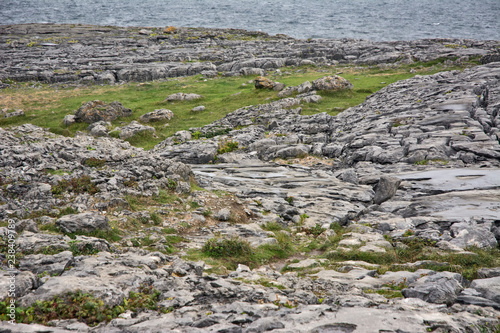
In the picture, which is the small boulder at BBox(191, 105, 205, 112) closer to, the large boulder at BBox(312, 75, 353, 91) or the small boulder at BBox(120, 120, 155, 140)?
the small boulder at BBox(120, 120, 155, 140)

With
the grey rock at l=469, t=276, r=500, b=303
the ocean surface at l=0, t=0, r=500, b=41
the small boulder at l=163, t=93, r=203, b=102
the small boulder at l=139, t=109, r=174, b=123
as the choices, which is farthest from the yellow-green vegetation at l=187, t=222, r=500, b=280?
the ocean surface at l=0, t=0, r=500, b=41

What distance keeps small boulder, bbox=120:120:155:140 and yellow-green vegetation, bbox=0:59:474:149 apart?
2.49 ft

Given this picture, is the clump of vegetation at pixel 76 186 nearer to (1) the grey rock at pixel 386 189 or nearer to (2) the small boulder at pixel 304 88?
(1) the grey rock at pixel 386 189

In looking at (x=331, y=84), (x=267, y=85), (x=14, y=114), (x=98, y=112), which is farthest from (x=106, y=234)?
(x=267, y=85)

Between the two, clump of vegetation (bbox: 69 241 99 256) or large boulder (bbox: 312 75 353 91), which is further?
large boulder (bbox: 312 75 353 91)

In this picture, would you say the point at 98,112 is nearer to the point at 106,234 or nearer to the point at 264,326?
the point at 106,234

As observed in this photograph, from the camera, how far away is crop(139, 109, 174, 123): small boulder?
4005 cm

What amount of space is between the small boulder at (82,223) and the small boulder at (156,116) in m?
28.5

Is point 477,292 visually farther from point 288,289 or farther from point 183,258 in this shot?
point 183,258

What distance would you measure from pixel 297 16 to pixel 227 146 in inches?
5689

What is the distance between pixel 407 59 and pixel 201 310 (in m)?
65.8

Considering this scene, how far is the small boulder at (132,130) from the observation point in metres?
34.9

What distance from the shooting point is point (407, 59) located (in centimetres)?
6103

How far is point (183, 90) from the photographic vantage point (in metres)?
53.4
